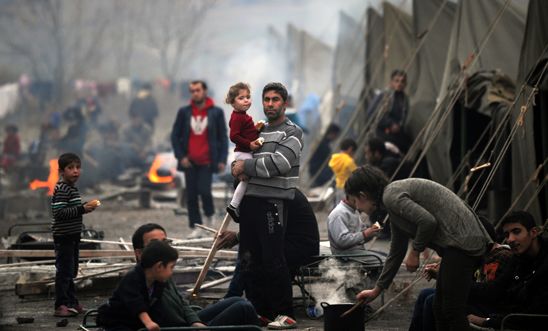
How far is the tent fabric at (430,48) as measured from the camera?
16.7m

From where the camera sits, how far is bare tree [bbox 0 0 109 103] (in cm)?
4353

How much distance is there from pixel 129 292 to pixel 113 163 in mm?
19642

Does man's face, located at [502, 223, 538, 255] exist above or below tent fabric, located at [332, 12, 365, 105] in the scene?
below

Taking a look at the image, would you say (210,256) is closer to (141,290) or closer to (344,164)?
(141,290)

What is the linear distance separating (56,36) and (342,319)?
1541 inches

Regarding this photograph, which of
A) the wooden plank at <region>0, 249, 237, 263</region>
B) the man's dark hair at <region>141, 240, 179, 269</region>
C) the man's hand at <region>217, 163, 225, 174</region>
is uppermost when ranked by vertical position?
the man's dark hair at <region>141, 240, 179, 269</region>

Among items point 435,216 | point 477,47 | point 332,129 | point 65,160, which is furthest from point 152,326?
point 332,129

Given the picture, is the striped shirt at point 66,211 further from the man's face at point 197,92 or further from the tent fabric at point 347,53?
the tent fabric at point 347,53

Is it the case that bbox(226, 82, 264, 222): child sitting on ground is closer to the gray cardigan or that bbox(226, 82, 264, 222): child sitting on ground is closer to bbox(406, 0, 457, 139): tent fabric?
the gray cardigan

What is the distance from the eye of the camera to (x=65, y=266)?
9023 millimetres

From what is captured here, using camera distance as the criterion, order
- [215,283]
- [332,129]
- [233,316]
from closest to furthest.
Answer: [233,316] < [215,283] < [332,129]

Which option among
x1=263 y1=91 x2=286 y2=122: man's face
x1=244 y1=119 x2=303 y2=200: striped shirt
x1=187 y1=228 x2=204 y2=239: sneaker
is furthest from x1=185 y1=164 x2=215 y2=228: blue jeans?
x1=263 y1=91 x2=286 y2=122: man's face

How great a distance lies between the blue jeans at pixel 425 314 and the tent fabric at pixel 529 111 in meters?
3.26

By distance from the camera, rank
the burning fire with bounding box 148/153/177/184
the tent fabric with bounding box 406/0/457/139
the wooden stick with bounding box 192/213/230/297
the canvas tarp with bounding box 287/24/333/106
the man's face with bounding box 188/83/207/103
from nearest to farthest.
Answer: the wooden stick with bounding box 192/213/230/297
the man's face with bounding box 188/83/207/103
the tent fabric with bounding box 406/0/457/139
the burning fire with bounding box 148/153/177/184
the canvas tarp with bounding box 287/24/333/106
